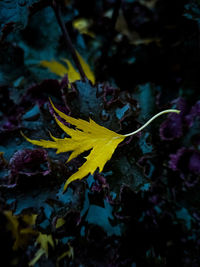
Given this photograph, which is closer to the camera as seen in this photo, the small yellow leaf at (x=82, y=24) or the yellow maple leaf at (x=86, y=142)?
the yellow maple leaf at (x=86, y=142)

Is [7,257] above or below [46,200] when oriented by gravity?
below

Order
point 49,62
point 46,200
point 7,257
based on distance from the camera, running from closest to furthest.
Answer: point 46,200 → point 49,62 → point 7,257

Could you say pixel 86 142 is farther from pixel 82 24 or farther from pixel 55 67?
pixel 82 24

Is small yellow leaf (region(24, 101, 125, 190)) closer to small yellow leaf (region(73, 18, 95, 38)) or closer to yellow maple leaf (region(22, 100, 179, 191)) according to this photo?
yellow maple leaf (region(22, 100, 179, 191))

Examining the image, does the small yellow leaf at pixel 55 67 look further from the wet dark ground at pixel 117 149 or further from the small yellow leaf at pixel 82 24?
the small yellow leaf at pixel 82 24

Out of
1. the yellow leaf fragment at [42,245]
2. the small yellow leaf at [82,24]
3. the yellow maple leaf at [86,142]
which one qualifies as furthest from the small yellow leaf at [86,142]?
the small yellow leaf at [82,24]

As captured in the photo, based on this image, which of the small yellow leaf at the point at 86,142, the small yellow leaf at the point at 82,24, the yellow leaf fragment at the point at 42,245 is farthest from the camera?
the small yellow leaf at the point at 82,24

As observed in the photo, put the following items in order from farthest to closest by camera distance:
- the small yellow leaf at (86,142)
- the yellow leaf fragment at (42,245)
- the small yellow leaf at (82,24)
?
the small yellow leaf at (82,24) < the yellow leaf fragment at (42,245) < the small yellow leaf at (86,142)

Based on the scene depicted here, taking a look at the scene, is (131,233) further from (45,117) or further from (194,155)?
(45,117)

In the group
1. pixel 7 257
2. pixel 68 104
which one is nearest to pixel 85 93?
pixel 68 104
